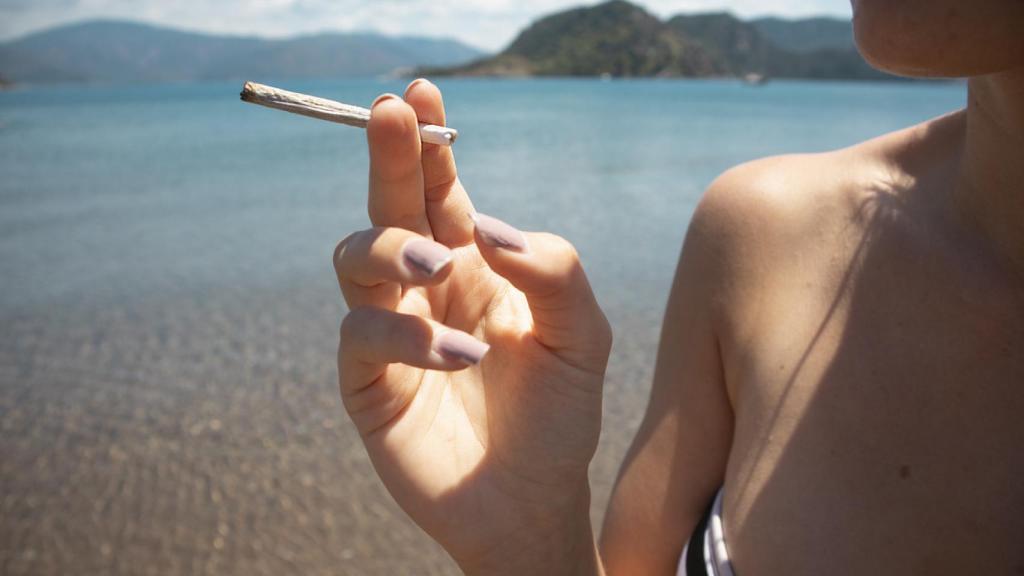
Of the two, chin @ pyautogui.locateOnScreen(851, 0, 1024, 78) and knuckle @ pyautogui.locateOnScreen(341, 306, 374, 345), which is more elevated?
chin @ pyautogui.locateOnScreen(851, 0, 1024, 78)

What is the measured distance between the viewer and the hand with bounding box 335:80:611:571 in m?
1.04

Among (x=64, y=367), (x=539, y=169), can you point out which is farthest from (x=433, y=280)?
(x=539, y=169)

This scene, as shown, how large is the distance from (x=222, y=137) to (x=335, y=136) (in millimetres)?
5415

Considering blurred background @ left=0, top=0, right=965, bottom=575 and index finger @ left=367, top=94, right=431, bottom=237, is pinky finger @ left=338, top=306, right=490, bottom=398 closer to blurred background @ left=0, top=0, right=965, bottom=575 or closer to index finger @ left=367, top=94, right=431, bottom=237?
index finger @ left=367, top=94, right=431, bottom=237

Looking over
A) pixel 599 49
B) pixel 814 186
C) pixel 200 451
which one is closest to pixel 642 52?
pixel 599 49

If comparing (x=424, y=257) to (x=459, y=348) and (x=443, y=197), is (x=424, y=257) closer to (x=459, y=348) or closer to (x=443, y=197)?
(x=459, y=348)

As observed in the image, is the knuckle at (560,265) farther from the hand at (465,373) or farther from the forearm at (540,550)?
the forearm at (540,550)

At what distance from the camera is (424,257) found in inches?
37.2

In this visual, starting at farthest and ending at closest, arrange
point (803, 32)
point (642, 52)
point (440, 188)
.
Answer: point (803, 32) → point (642, 52) → point (440, 188)

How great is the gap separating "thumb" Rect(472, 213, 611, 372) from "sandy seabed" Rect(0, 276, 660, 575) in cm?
350

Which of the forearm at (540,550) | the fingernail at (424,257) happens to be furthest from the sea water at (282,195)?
the fingernail at (424,257)

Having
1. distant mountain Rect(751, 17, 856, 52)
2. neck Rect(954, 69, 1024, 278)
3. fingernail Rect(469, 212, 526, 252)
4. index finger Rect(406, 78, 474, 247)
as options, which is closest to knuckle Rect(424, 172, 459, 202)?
index finger Rect(406, 78, 474, 247)

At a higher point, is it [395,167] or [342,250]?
[395,167]

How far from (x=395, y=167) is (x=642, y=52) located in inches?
5495
